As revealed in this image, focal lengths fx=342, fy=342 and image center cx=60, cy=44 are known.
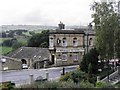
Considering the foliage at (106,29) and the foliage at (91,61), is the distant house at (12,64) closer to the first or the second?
the foliage at (91,61)

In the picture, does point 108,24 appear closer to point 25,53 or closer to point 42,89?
point 42,89

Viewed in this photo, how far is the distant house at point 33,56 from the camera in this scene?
46.2m

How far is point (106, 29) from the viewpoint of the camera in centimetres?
2900

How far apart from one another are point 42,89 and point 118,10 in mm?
16020

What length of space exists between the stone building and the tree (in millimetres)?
15317

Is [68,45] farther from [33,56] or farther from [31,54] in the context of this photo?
[31,54]

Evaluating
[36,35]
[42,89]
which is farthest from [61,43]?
[42,89]

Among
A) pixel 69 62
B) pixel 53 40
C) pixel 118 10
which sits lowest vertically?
pixel 69 62

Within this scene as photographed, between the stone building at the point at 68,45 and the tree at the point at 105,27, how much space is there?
15.3 meters

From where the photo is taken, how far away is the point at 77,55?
45.9 metres

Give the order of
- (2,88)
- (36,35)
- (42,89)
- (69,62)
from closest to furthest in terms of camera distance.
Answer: (42,89) < (2,88) < (69,62) < (36,35)

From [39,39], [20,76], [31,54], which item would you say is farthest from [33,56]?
[20,76]

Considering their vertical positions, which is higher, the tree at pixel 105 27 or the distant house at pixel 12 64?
the tree at pixel 105 27

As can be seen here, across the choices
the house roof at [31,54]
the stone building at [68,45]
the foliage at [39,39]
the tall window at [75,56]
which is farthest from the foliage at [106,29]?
the foliage at [39,39]
